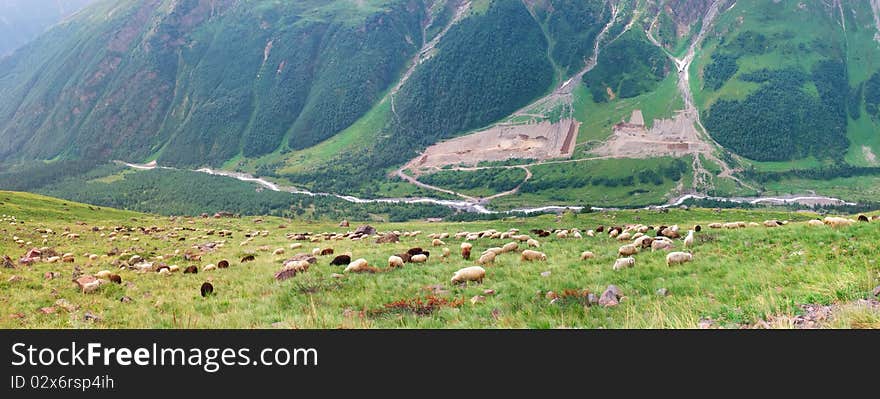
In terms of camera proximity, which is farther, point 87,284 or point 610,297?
point 87,284

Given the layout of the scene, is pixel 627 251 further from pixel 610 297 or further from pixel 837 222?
pixel 837 222

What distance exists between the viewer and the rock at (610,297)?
28.9 ft

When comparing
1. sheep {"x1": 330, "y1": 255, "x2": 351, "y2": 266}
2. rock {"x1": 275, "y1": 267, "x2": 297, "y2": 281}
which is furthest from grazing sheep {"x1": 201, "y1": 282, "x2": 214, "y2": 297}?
sheep {"x1": 330, "y1": 255, "x2": 351, "y2": 266}

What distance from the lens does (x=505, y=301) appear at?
364 inches

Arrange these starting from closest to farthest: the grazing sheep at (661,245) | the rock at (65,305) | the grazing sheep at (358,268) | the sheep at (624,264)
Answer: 1. the rock at (65,305)
2. the sheep at (624,264)
3. the grazing sheep at (358,268)
4. the grazing sheep at (661,245)

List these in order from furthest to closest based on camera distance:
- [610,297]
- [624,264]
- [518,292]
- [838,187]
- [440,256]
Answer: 1. [838,187]
2. [440,256]
3. [624,264]
4. [518,292]
5. [610,297]

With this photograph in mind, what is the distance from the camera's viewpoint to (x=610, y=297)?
29.8ft

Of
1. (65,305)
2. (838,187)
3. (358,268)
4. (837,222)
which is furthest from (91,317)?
(838,187)

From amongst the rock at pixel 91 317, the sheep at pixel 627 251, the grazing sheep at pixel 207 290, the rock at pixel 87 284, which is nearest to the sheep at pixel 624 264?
the sheep at pixel 627 251

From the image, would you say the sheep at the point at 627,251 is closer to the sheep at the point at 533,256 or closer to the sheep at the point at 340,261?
the sheep at the point at 533,256

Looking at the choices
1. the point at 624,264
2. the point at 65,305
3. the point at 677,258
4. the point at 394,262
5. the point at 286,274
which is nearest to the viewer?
the point at 65,305
